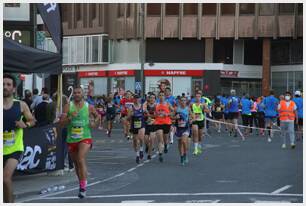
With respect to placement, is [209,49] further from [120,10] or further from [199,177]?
[199,177]

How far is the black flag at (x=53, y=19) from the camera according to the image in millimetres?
13995

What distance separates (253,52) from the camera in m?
61.6

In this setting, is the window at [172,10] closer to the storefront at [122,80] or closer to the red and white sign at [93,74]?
the storefront at [122,80]

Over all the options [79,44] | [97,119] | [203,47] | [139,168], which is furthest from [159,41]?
[97,119]

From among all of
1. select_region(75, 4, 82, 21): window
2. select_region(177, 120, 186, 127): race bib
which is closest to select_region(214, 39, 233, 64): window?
select_region(75, 4, 82, 21): window

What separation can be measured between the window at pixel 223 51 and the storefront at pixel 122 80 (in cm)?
662

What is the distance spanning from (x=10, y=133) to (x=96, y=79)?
54.5 m

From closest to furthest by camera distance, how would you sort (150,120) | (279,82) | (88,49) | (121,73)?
(150,120) → (279,82) → (121,73) → (88,49)

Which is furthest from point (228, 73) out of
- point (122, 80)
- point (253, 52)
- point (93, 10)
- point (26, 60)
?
point (26, 60)

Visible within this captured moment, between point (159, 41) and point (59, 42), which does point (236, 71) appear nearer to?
point (159, 41)

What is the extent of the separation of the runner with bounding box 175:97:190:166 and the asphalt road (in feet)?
0.99

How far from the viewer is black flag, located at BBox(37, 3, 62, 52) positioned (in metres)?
14.0

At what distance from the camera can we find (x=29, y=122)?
9.41 meters

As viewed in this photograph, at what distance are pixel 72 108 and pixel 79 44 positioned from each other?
53.2 meters
